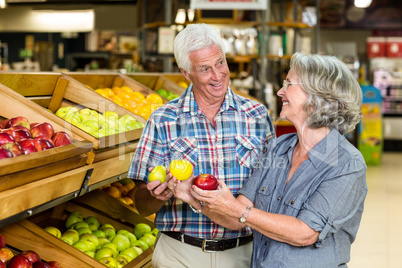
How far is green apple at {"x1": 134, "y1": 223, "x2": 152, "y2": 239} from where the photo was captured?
3.35 m

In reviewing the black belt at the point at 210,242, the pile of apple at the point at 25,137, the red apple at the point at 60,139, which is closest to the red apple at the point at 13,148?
the pile of apple at the point at 25,137

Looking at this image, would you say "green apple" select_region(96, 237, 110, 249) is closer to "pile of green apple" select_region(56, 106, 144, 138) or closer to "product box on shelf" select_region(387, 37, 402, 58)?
"pile of green apple" select_region(56, 106, 144, 138)

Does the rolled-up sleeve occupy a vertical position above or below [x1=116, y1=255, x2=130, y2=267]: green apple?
above

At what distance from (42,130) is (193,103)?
66cm

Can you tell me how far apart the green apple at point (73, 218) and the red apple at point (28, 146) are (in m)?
1.22

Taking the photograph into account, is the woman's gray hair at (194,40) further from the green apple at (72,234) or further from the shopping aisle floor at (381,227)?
the shopping aisle floor at (381,227)

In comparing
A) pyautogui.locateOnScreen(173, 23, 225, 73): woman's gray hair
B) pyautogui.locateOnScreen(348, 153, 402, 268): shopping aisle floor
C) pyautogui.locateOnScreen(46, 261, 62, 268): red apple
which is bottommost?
pyautogui.locateOnScreen(348, 153, 402, 268): shopping aisle floor

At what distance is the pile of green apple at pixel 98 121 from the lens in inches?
120

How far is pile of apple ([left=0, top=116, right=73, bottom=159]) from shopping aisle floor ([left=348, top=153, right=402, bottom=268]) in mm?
3405

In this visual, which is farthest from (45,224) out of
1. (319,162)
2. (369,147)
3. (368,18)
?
(368,18)

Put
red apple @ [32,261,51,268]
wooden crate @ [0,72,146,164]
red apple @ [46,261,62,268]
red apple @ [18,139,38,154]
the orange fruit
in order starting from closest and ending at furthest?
red apple @ [18,139,38,154] → red apple @ [32,261,51,268] → red apple @ [46,261,62,268] → wooden crate @ [0,72,146,164] → the orange fruit

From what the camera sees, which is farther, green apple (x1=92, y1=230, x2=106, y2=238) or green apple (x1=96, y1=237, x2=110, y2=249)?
green apple (x1=92, y1=230, x2=106, y2=238)

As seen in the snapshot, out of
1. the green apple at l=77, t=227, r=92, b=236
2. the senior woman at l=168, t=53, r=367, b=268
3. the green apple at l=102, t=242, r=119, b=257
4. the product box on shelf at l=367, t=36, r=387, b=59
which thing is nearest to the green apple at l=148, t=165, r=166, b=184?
the senior woman at l=168, t=53, r=367, b=268

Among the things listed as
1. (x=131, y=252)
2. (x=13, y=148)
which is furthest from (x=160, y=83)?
(x=13, y=148)
